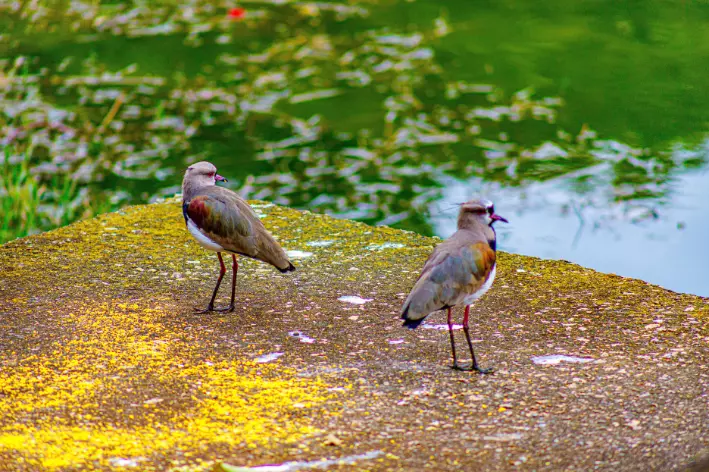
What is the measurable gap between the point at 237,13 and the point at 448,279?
839 centimetres

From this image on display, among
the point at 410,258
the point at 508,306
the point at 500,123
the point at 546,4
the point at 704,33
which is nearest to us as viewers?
the point at 508,306

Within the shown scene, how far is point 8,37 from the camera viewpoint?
11016 mm

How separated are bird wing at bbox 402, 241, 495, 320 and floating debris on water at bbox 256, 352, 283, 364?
70cm

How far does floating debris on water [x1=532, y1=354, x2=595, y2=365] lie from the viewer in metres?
4.18

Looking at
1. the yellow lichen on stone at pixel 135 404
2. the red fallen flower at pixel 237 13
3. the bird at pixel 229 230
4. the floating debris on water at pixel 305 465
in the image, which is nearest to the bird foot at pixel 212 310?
the bird at pixel 229 230

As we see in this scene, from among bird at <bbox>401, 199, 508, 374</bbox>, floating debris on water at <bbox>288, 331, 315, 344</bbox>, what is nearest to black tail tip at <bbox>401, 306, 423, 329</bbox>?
bird at <bbox>401, 199, 508, 374</bbox>

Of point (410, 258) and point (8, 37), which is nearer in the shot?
point (410, 258)

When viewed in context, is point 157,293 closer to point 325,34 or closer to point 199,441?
point 199,441

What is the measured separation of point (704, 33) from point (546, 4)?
6.66 feet

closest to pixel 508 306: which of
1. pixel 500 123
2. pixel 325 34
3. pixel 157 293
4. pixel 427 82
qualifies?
pixel 157 293

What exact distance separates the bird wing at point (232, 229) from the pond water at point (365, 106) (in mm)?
2725

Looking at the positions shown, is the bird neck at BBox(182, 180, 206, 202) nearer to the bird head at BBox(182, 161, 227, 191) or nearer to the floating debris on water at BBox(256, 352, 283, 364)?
the bird head at BBox(182, 161, 227, 191)

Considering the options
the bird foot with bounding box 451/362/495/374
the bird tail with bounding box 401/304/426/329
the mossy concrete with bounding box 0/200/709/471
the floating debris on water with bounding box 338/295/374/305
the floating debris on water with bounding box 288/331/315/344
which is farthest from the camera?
the floating debris on water with bounding box 338/295/374/305

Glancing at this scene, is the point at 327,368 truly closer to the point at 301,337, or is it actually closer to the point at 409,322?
the point at 301,337
